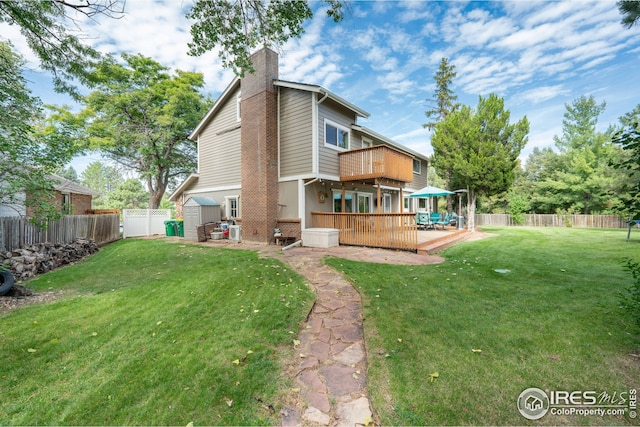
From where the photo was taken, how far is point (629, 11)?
14.2 ft

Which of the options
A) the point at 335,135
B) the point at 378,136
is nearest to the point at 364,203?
the point at 378,136

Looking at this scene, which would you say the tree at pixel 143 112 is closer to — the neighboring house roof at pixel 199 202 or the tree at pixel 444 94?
the neighboring house roof at pixel 199 202

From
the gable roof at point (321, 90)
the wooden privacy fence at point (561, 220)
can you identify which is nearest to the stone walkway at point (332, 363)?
the gable roof at point (321, 90)

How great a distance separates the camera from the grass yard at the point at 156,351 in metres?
2.27

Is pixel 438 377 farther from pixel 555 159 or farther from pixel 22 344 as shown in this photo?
pixel 555 159

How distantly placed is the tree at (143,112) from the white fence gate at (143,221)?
627 cm

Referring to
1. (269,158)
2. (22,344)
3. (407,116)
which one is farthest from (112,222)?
(407,116)

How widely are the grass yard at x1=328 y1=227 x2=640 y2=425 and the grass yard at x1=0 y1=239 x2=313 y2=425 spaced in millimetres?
1216

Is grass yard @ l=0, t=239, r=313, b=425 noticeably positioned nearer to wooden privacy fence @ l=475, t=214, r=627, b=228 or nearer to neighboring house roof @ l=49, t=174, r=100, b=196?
neighboring house roof @ l=49, t=174, r=100, b=196

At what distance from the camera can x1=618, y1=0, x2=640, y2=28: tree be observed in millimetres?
4207

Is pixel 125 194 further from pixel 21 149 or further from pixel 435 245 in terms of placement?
pixel 435 245

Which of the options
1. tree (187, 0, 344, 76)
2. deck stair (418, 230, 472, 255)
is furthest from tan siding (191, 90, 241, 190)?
deck stair (418, 230, 472, 255)

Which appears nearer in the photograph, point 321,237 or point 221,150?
point 321,237

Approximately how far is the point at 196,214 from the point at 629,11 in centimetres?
1453
